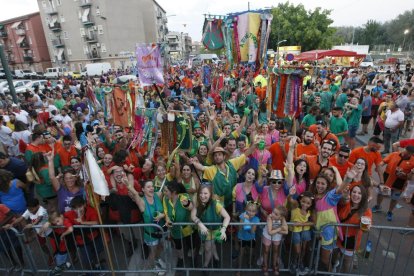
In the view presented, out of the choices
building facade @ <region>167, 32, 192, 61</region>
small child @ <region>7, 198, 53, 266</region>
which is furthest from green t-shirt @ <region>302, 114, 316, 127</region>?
building facade @ <region>167, 32, 192, 61</region>

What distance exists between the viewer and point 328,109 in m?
10.3

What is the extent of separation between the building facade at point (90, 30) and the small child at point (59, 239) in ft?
142

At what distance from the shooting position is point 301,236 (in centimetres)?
384

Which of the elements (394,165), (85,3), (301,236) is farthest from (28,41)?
(394,165)

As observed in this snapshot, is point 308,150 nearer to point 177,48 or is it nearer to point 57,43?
point 57,43

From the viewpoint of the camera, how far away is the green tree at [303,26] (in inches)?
1496

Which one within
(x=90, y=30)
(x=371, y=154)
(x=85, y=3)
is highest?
(x=85, y=3)

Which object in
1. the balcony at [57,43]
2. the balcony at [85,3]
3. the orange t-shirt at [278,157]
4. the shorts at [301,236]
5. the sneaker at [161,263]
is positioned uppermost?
the balcony at [85,3]

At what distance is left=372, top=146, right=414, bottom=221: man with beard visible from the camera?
471cm

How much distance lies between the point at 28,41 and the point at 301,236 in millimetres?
61778

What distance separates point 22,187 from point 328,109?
10088mm

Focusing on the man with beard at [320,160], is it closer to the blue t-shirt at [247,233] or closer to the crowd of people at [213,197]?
the crowd of people at [213,197]

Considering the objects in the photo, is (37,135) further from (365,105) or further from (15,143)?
(365,105)

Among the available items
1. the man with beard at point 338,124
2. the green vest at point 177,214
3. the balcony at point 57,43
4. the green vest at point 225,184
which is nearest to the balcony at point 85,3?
the balcony at point 57,43
